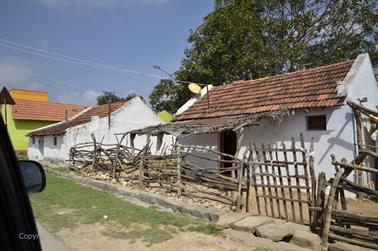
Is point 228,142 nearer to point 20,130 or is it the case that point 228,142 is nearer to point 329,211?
point 329,211

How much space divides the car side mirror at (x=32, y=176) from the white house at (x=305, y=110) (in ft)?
30.3

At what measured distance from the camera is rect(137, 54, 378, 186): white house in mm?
10633

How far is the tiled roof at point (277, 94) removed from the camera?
1145 centimetres

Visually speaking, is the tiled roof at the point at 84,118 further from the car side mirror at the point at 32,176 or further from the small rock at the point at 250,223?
the car side mirror at the point at 32,176

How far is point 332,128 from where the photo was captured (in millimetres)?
10727

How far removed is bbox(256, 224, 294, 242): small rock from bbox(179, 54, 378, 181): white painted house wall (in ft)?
16.3

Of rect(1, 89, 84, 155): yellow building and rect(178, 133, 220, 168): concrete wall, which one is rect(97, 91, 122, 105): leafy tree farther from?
rect(178, 133, 220, 168): concrete wall

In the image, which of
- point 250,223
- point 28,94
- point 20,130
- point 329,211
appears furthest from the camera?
point 28,94

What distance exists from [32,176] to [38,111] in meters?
32.6

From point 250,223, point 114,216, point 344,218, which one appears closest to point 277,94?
point 250,223

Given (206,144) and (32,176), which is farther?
(206,144)

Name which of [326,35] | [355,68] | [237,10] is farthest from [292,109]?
[326,35]

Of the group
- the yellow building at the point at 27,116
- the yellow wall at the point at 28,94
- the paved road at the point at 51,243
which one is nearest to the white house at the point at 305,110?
the paved road at the point at 51,243

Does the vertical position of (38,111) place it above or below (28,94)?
below
